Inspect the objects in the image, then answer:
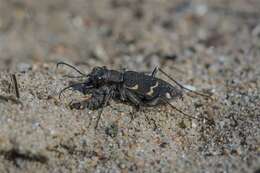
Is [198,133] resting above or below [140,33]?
below

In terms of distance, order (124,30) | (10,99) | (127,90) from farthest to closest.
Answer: (124,30)
(127,90)
(10,99)

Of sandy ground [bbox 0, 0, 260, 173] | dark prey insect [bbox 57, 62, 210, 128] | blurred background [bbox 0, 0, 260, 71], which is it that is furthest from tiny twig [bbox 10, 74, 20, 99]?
blurred background [bbox 0, 0, 260, 71]

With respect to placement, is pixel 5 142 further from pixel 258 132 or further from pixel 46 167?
pixel 258 132

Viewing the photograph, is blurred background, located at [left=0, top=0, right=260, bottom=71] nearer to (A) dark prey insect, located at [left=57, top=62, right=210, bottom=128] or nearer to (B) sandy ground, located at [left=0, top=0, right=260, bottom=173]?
(B) sandy ground, located at [left=0, top=0, right=260, bottom=173]

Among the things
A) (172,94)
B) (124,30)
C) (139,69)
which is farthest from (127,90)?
(124,30)

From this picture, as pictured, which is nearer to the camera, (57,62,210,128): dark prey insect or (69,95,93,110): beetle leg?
(69,95,93,110): beetle leg

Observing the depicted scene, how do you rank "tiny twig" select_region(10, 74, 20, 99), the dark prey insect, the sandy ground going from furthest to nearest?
the dark prey insect → "tiny twig" select_region(10, 74, 20, 99) → the sandy ground

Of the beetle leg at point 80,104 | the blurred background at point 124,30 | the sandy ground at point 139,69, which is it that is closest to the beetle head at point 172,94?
the sandy ground at point 139,69

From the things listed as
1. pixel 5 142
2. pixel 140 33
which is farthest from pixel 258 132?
pixel 140 33

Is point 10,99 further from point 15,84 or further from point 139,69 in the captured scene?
point 139,69
